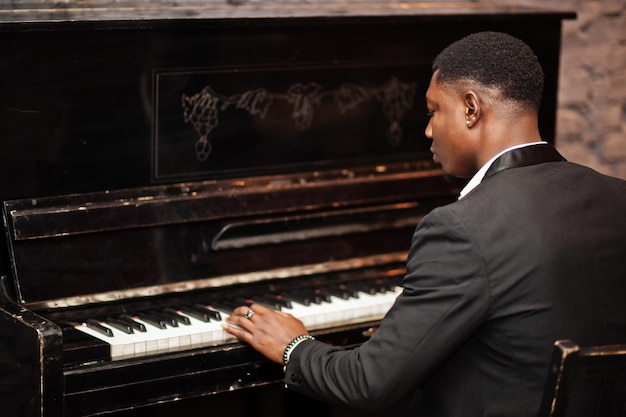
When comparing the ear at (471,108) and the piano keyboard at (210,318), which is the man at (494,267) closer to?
the ear at (471,108)

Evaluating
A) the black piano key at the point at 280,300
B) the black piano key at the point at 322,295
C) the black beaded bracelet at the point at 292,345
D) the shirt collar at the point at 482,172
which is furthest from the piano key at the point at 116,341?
the shirt collar at the point at 482,172

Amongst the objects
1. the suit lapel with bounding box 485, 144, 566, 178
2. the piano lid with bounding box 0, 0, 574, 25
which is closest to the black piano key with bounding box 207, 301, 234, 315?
the piano lid with bounding box 0, 0, 574, 25

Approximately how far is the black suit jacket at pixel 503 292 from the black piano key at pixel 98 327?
2.30ft

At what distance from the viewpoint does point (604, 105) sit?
14.5 ft

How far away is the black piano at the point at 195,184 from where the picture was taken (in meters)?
2.48

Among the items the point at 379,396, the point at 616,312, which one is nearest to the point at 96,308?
the point at 379,396

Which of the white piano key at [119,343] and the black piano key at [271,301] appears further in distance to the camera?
the black piano key at [271,301]

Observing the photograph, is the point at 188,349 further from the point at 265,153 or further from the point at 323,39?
the point at 323,39

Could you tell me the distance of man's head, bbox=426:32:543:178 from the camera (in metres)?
2.08

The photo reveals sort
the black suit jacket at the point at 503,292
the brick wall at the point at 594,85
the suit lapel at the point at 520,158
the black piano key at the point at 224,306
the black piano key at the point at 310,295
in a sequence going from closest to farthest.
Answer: the black suit jacket at the point at 503,292 < the suit lapel at the point at 520,158 < the black piano key at the point at 224,306 < the black piano key at the point at 310,295 < the brick wall at the point at 594,85

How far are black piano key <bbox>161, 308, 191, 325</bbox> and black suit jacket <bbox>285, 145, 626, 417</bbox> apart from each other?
64 cm

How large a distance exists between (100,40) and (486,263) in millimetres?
1268

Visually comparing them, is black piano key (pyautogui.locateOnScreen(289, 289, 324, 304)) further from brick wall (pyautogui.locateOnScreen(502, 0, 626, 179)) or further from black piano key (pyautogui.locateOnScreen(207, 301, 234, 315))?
brick wall (pyautogui.locateOnScreen(502, 0, 626, 179))

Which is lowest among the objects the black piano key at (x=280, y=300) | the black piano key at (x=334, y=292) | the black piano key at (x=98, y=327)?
the black piano key at (x=334, y=292)
